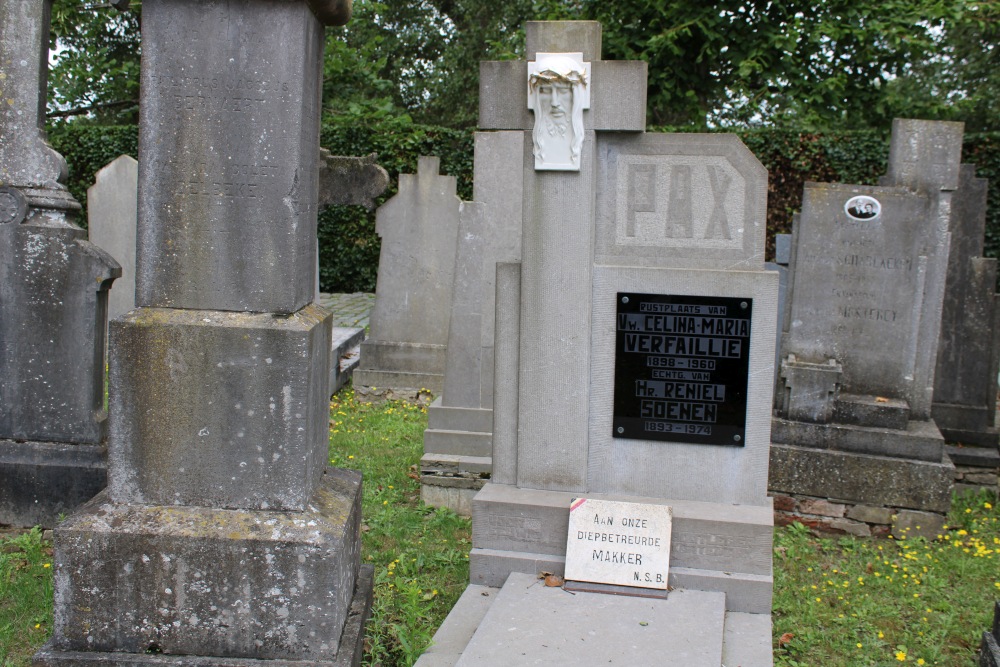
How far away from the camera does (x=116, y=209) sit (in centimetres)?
934

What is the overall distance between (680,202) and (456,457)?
2.70m

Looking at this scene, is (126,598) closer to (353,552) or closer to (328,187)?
(353,552)

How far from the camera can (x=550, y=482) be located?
14.6 feet

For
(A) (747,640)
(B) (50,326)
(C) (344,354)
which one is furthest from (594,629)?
(C) (344,354)

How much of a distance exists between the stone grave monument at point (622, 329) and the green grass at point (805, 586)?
0.49 m

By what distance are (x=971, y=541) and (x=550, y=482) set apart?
3161 mm

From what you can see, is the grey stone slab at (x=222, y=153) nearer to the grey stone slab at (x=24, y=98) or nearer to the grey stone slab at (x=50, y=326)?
the grey stone slab at (x=50, y=326)

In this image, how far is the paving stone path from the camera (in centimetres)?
1377

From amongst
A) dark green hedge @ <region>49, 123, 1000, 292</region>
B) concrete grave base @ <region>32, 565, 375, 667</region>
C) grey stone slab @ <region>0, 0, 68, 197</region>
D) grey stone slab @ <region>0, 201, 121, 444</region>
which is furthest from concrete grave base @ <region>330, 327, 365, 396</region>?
concrete grave base @ <region>32, 565, 375, 667</region>

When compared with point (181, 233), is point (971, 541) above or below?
below

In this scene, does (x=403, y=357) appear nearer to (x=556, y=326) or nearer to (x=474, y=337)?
(x=474, y=337)

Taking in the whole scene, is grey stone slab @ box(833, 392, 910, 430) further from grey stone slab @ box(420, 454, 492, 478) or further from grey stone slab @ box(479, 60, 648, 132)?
grey stone slab @ box(479, 60, 648, 132)

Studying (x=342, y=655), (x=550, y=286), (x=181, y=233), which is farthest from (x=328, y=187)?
(x=342, y=655)

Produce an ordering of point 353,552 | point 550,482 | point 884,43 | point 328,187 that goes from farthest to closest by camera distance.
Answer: point 884,43
point 328,187
point 550,482
point 353,552
